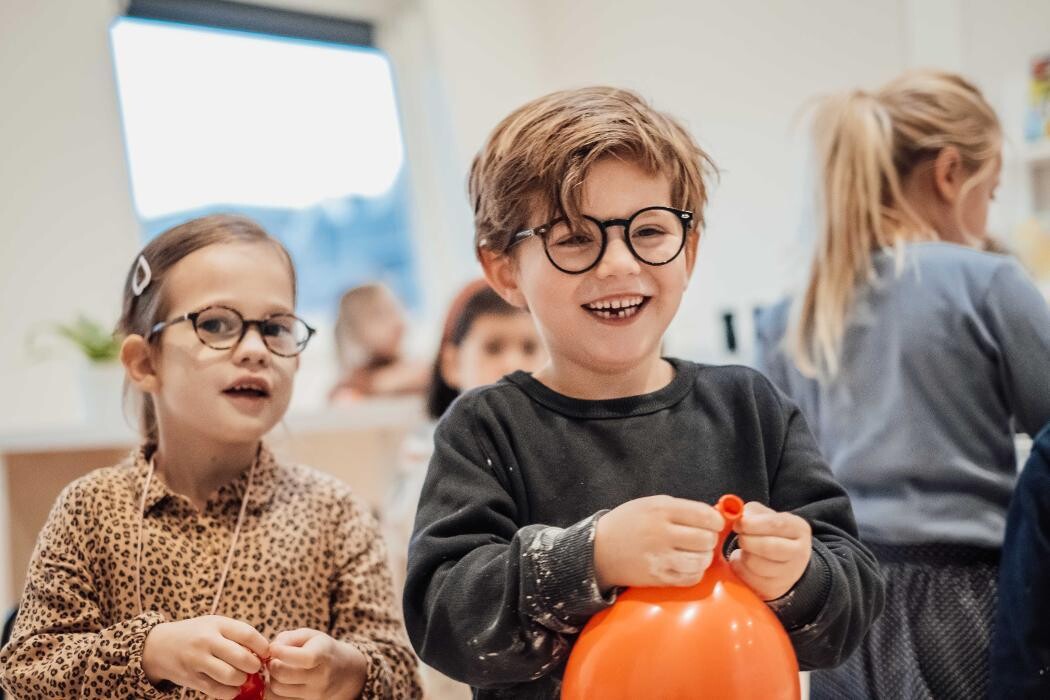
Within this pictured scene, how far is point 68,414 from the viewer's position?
142 inches

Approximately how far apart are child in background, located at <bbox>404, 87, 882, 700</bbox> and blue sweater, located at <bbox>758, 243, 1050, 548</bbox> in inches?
23.1

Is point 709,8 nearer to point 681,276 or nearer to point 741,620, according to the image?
point 681,276

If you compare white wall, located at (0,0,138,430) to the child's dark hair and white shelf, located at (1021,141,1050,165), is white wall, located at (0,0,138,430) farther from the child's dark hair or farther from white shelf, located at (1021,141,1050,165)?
white shelf, located at (1021,141,1050,165)

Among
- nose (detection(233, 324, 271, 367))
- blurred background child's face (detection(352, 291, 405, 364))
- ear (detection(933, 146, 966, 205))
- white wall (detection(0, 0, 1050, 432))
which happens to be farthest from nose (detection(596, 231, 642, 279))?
blurred background child's face (detection(352, 291, 405, 364))

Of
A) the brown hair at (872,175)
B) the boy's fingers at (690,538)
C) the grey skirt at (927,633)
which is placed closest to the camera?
the boy's fingers at (690,538)

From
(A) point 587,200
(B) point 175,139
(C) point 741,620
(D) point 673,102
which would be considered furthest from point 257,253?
(D) point 673,102

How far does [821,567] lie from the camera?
97cm

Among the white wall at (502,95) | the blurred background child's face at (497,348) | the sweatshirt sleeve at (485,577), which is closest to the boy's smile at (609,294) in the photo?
the sweatshirt sleeve at (485,577)

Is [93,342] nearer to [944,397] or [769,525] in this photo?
[944,397]

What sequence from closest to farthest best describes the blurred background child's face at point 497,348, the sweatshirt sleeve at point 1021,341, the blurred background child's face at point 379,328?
1. the sweatshirt sleeve at point 1021,341
2. the blurred background child's face at point 497,348
3. the blurred background child's face at point 379,328

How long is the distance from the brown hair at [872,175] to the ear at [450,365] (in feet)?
2.46

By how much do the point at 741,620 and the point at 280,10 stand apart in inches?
168

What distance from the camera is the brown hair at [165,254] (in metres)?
1.29

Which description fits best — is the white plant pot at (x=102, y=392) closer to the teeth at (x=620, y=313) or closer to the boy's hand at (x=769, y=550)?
the teeth at (x=620, y=313)
